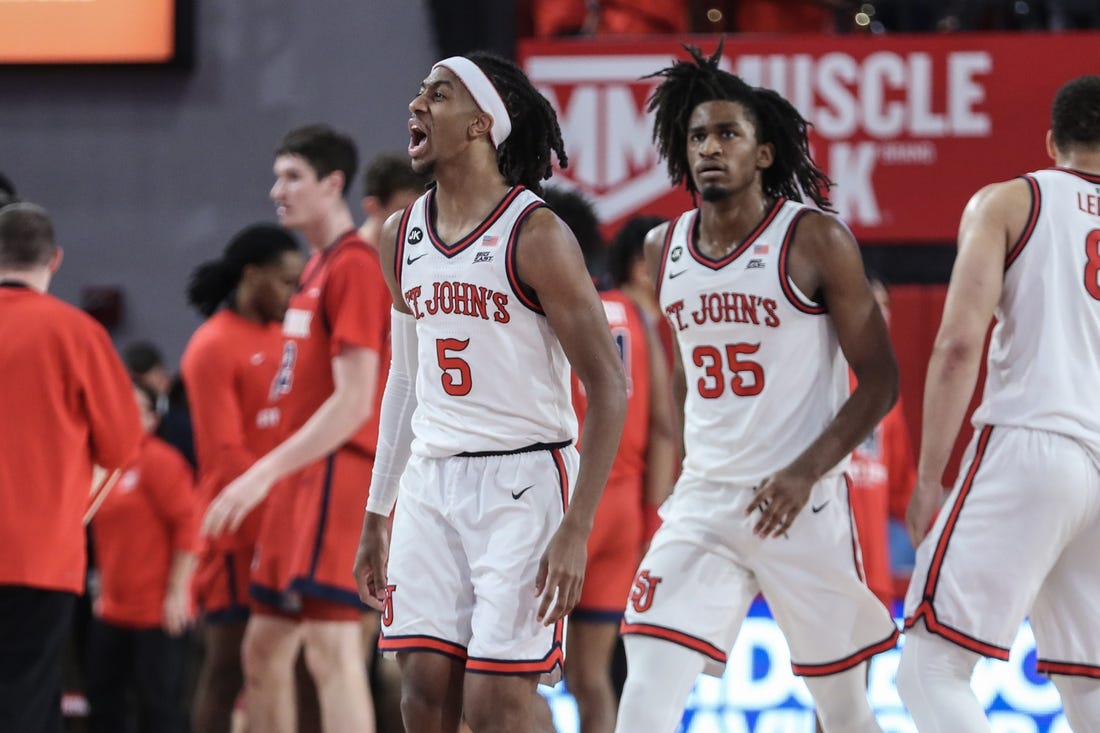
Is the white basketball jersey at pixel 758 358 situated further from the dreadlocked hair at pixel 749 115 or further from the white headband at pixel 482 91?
the white headband at pixel 482 91

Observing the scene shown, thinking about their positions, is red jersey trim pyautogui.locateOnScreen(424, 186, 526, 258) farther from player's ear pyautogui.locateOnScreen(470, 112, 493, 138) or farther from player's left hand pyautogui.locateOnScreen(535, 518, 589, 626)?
player's left hand pyautogui.locateOnScreen(535, 518, 589, 626)

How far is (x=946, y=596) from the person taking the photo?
13.7 ft

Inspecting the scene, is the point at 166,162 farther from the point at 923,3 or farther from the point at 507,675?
the point at 507,675

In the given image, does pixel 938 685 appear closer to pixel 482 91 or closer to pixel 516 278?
pixel 516 278

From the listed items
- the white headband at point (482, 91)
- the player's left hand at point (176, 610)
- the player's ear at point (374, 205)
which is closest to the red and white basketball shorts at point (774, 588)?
the white headband at point (482, 91)

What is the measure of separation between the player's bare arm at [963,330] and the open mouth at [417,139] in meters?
1.40

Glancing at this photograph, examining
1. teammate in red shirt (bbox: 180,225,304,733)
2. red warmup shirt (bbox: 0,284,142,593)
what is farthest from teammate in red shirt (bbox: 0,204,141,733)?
teammate in red shirt (bbox: 180,225,304,733)

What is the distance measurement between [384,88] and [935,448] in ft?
19.1

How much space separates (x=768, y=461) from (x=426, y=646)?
1.15 metres

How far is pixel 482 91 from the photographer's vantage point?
12.6 ft

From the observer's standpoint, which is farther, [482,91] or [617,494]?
[617,494]

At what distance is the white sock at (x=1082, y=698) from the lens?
4.26 metres

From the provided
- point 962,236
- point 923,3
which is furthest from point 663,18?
point 962,236

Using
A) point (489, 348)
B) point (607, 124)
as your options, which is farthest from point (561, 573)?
point (607, 124)
